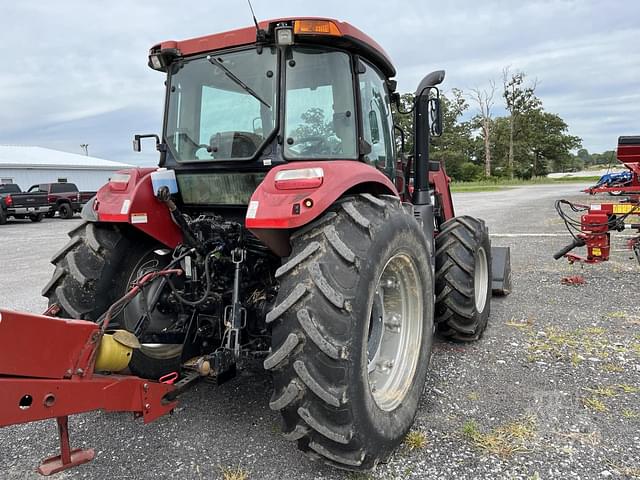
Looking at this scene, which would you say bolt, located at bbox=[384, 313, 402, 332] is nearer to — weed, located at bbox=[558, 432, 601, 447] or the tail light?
weed, located at bbox=[558, 432, 601, 447]

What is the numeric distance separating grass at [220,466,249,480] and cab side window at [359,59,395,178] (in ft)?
6.49

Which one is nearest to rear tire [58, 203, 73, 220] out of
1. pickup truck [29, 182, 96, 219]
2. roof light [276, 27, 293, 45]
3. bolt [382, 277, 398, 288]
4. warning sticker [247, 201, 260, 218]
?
pickup truck [29, 182, 96, 219]

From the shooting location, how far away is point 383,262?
256 centimetres

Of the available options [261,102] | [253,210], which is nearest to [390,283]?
[253,210]

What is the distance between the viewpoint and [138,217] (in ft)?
10.5

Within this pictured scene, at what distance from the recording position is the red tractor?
88.8 inches

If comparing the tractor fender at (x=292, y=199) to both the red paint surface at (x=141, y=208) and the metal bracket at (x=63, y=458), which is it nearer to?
the red paint surface at (x=141, y=208)

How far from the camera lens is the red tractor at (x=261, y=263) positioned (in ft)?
7.40

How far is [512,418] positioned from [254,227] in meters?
2.01

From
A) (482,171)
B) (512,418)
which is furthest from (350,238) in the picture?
(482,171)

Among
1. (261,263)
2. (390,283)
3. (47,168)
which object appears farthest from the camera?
(47,168)

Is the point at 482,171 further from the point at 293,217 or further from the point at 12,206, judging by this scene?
the point at 293,217

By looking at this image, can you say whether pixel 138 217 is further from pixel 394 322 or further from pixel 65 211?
pixel 65 211

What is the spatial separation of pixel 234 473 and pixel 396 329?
50.4 inches
